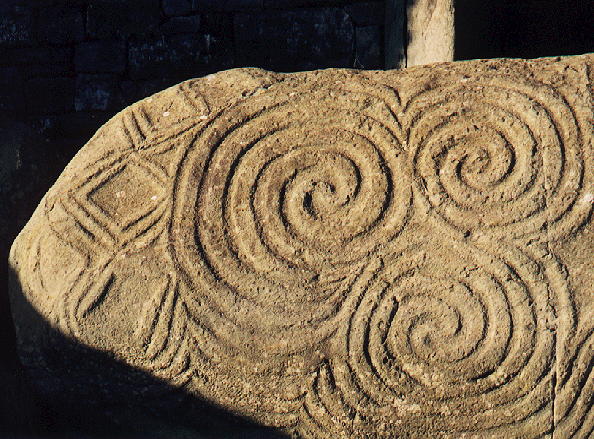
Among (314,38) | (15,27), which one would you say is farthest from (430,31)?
(15,27)

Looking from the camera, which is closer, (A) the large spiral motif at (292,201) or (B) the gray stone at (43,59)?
(A) the large spiral motif at (292,201)

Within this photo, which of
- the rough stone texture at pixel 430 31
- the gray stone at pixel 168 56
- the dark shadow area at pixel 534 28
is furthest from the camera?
the gray stone at pixel 168 56

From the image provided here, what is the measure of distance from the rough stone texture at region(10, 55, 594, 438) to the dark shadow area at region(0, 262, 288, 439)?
0.01 m

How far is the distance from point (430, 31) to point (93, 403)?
7.25 feet

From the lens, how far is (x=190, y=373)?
248 cm

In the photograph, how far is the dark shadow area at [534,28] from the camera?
3.81 metres

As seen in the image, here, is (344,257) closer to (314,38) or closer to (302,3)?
(314,38)

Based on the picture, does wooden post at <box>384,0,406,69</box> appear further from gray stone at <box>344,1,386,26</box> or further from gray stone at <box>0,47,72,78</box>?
gray stone at <box>0,47,72,78</box>

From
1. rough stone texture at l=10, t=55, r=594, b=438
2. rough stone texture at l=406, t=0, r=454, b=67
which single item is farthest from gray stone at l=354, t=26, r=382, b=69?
rough stone texture at l=10, t=55, r=594, b=438

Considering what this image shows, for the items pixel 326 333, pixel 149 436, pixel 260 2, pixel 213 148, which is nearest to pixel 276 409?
pixel 326 333

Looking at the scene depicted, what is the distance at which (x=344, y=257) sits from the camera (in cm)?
243

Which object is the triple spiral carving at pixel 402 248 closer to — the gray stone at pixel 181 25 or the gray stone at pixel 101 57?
the gray stone at pixel 181 25

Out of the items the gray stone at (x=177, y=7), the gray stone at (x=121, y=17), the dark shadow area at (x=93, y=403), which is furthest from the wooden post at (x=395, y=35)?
the dark shadow area at (x=93, y=403)

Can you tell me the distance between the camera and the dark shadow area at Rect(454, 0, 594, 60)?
3.81 metres
